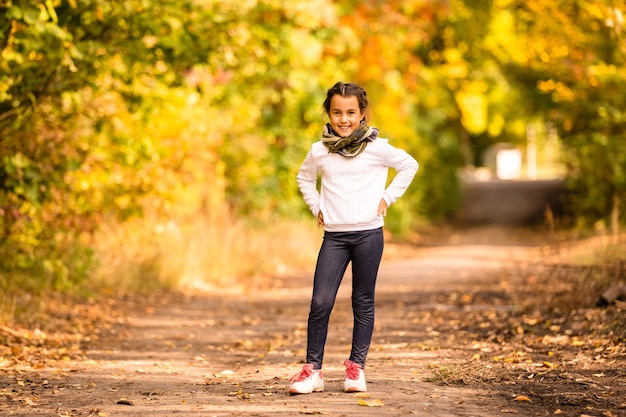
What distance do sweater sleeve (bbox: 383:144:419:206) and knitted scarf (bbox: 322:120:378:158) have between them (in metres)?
0.15

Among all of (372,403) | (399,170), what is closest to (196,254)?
(399,170)

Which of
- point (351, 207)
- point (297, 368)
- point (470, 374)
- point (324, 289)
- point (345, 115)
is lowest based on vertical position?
point (297, 368)

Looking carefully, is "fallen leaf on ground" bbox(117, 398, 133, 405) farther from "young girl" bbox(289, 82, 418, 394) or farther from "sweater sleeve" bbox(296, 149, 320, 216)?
"sweater sleeve" bbox(296, 149, 320, 216)

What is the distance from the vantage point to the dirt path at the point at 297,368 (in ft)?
20.3

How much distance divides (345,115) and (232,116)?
36.9 ft

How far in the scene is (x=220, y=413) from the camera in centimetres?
595

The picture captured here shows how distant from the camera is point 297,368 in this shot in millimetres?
A: 7777

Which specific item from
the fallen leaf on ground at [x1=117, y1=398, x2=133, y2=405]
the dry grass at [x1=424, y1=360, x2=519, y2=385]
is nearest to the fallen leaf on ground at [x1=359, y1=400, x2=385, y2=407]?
the dry grass at [x1=424, y1=360, x2=519, y2=385]

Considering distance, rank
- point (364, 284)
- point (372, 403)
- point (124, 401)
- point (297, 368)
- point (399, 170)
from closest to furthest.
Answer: point (372, 403) → point (124, 401) → point (364, 284) → point (399, 170) → point (297, 368)

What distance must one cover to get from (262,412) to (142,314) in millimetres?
5841

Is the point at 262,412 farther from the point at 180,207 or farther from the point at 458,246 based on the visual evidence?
the point at 458,246

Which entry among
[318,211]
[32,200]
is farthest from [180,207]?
[318,211]

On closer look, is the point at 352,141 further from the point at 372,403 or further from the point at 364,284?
the point at 372,403

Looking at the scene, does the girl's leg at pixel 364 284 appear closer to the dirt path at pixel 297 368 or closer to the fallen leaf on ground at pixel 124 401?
the dirt path at pixel 297 368
